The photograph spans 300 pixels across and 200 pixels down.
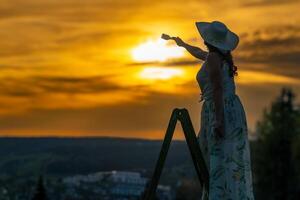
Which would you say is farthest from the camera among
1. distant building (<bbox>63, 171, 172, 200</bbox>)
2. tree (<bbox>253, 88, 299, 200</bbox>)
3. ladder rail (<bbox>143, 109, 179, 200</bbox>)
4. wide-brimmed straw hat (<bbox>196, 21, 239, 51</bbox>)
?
distant building (<bbox>63, 171, 172, 200</bbox>)

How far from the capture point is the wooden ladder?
12.4m

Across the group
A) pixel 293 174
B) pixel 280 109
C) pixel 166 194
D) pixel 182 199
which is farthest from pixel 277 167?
pixel 166 194

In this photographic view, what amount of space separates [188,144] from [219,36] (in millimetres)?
1332

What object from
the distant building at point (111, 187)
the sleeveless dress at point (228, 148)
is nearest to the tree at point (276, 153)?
the distant building at point (111, 187)

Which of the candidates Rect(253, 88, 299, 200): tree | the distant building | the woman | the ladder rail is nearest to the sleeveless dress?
the woman

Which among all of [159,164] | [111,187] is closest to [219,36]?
[159,164]

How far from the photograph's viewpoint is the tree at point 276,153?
84.4 metres

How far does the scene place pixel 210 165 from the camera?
1268 cm

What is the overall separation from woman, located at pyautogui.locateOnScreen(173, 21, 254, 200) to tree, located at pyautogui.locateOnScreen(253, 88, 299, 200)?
69.8 m

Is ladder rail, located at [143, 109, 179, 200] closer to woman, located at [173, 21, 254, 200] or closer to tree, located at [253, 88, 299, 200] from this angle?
woman, located at [173, 21, 254, 200]

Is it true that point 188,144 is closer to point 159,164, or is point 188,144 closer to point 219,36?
point 159,164

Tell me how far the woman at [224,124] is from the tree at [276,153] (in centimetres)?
6980

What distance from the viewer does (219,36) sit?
12.5 meters

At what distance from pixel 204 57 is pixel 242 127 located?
1174mm
